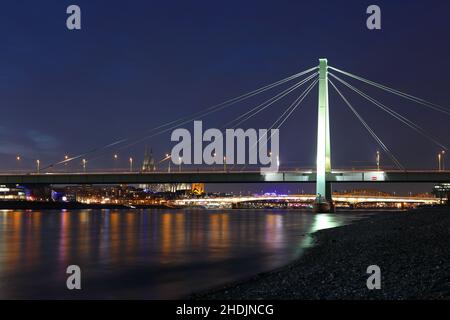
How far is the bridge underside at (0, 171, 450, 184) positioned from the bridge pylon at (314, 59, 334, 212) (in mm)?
2192

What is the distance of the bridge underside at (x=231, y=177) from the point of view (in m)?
73.5

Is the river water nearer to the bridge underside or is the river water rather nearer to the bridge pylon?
the bridge pylon

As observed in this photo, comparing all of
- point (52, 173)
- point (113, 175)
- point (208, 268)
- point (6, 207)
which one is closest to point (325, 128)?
point (113, 175)

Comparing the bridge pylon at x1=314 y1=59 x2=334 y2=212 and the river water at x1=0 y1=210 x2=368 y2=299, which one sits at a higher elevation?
the bridge pylon at x1=314 y1=59 x2=334 y2=212

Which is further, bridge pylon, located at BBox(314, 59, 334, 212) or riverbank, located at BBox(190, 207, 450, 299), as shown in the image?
bridge pylon, located at BBox(314, 59, 334, 212)

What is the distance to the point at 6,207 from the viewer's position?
128500 millimetres

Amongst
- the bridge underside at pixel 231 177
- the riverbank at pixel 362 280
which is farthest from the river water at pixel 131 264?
the bridge underside at pixel 231 177

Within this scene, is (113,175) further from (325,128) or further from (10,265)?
(10,265)

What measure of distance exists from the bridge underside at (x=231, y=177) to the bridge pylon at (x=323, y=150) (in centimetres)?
219

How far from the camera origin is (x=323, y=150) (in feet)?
219

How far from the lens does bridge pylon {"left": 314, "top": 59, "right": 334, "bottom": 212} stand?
65938 mm

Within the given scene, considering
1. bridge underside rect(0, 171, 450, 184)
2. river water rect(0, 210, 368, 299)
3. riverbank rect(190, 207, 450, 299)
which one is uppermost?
bridge underside rect(0, 171, 450, 184)

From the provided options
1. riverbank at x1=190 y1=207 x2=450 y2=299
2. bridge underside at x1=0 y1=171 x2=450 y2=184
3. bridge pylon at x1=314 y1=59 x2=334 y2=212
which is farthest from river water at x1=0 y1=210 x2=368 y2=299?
bridge underside at x1=0 y1=171 x2=450 y2=184
